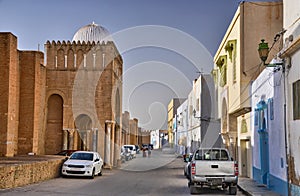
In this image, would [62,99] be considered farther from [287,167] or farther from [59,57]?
[287,167]

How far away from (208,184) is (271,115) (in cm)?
371

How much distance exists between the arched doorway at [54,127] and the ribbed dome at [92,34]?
5.88 m

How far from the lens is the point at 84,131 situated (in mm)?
33750

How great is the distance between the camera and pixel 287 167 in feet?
48.8

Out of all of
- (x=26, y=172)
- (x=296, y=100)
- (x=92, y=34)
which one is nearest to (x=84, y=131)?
(x=92, y=34)

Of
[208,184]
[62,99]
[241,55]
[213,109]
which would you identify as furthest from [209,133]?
[208,184]

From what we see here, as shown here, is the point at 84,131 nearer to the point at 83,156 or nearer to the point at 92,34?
the point at 92,34

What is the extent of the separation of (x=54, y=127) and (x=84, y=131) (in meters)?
2.21

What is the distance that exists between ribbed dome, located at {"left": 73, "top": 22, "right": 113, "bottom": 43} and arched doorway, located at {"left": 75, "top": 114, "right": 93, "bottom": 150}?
20.5ft

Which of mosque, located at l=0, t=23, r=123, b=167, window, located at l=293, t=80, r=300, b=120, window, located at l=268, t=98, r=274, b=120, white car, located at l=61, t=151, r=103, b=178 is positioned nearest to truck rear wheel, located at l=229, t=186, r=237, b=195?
window, located at l=268, t=98, r=274, b=120

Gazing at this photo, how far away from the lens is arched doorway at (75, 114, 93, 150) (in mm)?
33188

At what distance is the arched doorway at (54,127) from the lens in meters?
32.8

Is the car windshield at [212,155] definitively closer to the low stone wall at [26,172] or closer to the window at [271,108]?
the window at [271,108]

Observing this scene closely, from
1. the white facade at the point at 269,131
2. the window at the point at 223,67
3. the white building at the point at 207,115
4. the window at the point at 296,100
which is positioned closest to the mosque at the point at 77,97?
the window at the point at 223,67
